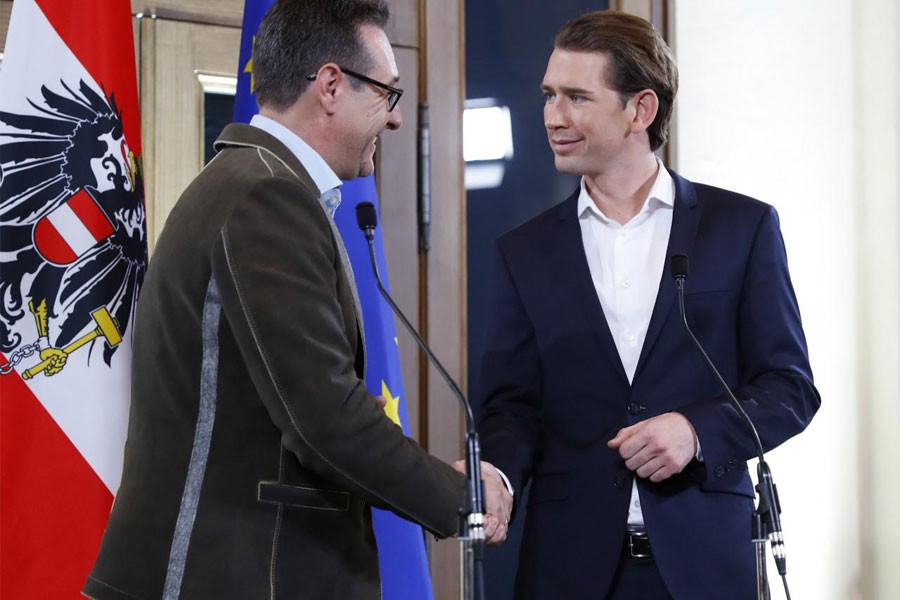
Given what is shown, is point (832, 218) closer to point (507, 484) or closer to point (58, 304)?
point (507, 484)

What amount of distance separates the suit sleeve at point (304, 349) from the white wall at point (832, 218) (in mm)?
2294

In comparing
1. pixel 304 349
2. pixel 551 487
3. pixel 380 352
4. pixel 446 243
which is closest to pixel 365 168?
pixel 304 349

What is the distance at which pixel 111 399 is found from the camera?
2363mm

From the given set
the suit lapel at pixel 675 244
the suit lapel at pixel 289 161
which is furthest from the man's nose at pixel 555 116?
the suit lapel at pixel 289 161

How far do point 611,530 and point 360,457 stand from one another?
0.65m

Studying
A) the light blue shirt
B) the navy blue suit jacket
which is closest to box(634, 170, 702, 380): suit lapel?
the navy blue suit jacket

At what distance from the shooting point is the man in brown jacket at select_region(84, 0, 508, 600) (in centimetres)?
159

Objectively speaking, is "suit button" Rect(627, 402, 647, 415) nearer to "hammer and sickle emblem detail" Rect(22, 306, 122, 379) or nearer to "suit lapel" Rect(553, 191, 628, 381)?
A: "suit lapel" Rect(553, 191, 628, 381)

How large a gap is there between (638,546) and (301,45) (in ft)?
3.46

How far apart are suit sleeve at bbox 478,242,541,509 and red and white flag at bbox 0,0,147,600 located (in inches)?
29.6

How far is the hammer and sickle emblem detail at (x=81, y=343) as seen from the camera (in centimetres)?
230

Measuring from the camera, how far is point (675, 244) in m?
2.20

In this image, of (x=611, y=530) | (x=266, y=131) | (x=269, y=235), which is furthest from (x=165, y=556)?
(x=611, y=530)

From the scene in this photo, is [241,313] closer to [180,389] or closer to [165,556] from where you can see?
[180,389]
